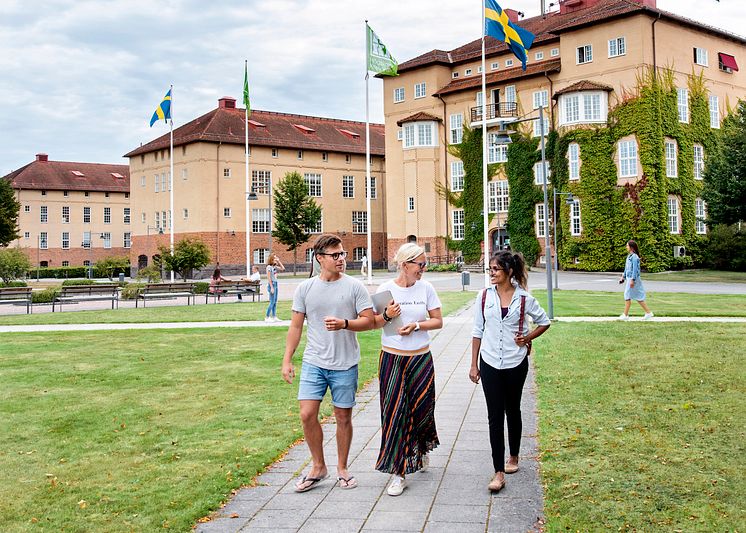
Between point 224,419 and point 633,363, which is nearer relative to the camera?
point 224,419

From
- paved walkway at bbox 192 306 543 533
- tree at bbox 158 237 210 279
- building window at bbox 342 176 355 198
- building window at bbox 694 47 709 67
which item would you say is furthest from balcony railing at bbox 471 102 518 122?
paved walkway at bbox 192 306 543 533

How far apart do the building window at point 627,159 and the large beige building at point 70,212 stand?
64.8 m

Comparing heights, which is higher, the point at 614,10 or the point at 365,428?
the point at 614,10

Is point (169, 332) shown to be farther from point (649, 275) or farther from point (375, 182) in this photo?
point (375, 182)

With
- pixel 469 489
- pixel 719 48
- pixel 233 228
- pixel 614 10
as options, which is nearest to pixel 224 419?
pixel 469 489

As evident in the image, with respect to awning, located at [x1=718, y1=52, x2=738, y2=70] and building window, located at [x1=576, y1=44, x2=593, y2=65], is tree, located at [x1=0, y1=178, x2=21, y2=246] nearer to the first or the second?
building window, located at [x1=576, y1=44, x2=593, y2=65]

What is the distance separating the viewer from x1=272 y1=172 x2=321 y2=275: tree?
60.5 m

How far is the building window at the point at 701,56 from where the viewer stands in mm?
49625

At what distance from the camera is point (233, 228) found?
65.4 meters

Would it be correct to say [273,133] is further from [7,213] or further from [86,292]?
[86,292]

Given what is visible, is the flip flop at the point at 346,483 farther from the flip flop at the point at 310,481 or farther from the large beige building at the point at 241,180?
the large beige building at the point at 241,180

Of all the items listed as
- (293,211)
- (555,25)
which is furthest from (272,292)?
(555,25)

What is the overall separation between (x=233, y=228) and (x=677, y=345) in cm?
5489

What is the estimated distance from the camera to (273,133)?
2751 inches
